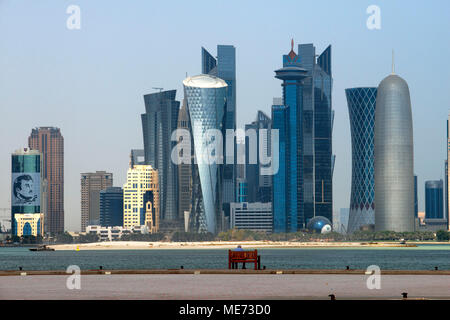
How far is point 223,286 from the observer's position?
1934 inches

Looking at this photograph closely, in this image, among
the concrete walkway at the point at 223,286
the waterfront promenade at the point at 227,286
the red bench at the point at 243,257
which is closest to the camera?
the concrete walkway at the point at 223,286

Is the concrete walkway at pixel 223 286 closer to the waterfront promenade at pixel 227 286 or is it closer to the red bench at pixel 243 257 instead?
the waterfront promenade at pixel 227 286

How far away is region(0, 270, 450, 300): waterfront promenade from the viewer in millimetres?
42062

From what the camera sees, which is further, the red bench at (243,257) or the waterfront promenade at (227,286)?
the red bench at (243,257)

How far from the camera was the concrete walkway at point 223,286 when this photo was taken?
1651 inches

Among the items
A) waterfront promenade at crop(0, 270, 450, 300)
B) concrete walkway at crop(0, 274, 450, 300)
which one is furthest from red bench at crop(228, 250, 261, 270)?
concrete walkway at crop(0, 274, 450, 300)

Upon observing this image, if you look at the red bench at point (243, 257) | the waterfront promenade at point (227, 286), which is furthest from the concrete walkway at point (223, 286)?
the red bench at point (243, 257)

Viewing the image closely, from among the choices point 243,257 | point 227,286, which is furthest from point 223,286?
point 243,257

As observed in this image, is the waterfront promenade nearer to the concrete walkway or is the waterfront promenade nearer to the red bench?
the concrete walkway
